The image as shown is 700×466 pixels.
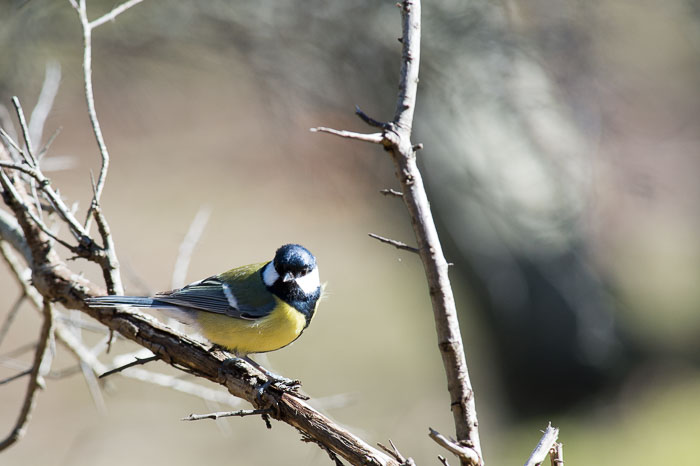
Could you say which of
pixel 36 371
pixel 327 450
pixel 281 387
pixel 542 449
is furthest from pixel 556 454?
pixel 36 371

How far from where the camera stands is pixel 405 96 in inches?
49.2

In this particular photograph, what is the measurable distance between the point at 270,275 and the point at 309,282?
0.14 metres

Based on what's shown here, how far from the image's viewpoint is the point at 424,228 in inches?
49.2

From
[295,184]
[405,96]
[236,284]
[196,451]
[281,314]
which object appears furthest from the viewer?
[295,184]

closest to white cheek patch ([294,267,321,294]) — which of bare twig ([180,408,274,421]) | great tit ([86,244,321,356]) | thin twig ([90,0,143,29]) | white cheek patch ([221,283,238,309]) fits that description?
great tit ([86,244,321,356])

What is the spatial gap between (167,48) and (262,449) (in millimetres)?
2774

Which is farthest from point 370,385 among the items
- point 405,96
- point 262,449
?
point 405,96

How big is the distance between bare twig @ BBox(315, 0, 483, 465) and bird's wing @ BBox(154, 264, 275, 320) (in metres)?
1.01

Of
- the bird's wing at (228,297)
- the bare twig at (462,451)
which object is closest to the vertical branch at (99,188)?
the bird's wing at (228,297)

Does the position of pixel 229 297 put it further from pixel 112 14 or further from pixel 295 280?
pixel 112 14

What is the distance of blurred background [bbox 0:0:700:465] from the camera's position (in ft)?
13.2

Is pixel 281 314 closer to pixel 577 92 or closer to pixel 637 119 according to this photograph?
pixel 577 92

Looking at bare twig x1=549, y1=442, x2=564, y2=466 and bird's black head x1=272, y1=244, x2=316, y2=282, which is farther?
bird's black head x1=272, y1=244, x2=316, y2=282

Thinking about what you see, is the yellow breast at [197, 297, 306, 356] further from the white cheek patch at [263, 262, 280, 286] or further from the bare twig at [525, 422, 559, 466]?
the bare twig at [525, 422, 559, 466]
